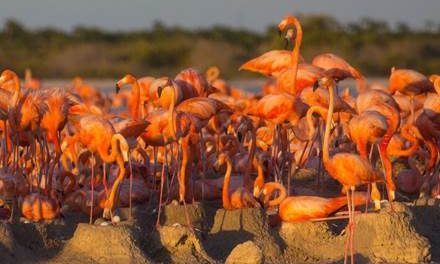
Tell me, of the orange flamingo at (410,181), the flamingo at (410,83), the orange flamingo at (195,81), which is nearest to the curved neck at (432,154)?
the orange flamingo at (410,181)

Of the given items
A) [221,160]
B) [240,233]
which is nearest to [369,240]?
[240,233]

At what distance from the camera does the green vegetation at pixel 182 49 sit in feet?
121

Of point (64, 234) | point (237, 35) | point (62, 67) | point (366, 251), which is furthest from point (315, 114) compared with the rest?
point (237, 35)

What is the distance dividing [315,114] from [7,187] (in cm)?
210

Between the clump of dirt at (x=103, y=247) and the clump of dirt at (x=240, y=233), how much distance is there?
20.7 inches

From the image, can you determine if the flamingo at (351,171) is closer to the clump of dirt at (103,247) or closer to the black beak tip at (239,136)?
the clump of dirt at (103,247)

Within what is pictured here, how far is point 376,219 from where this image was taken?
7.04 meters

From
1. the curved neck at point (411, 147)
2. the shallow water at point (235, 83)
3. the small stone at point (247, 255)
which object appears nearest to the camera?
the small stone at point (247, 255)

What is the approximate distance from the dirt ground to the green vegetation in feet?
90.8

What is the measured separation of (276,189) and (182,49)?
3227 cm

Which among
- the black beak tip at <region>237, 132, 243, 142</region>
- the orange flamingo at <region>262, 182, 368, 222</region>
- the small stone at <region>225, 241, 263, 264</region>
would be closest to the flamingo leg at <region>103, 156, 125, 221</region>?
the small stone at <region>225, 241, 263, 264</region>

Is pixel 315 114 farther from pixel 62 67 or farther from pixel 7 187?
pixel 62 67

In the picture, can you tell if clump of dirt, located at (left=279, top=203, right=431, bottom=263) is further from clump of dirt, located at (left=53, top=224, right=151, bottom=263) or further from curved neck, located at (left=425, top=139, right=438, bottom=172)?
curved neck, located at (left=425, top=139, right=438, bottom=172)

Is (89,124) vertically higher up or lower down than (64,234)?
higher up
